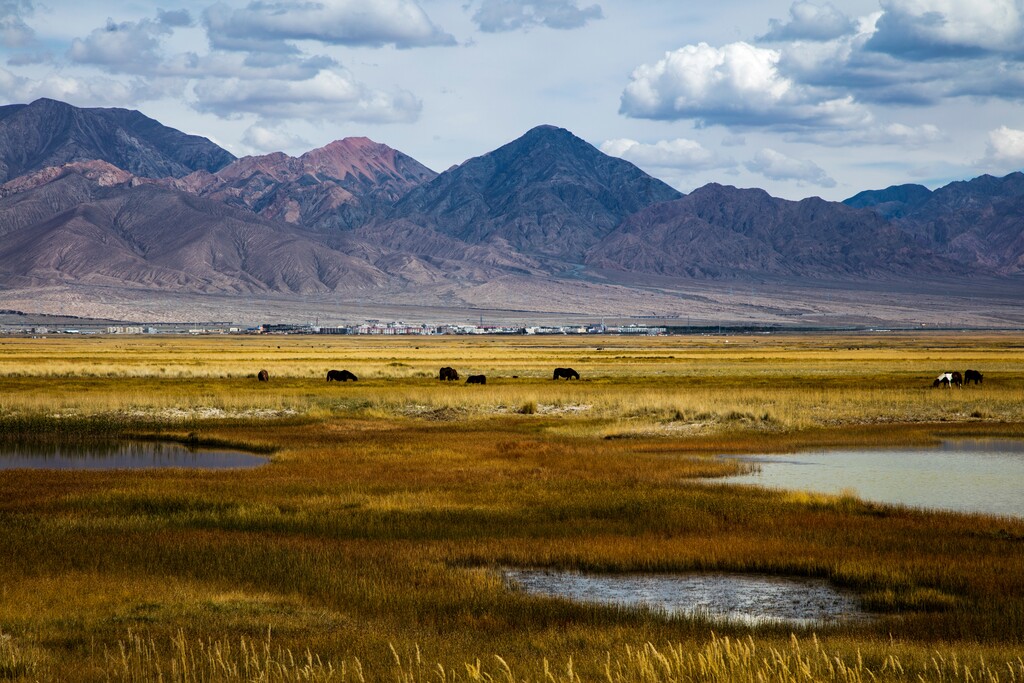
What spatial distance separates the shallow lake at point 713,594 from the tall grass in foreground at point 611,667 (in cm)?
240

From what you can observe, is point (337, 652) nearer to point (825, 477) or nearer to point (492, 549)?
point (492, 549)

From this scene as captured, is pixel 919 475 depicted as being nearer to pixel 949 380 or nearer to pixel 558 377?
pixel 949 380

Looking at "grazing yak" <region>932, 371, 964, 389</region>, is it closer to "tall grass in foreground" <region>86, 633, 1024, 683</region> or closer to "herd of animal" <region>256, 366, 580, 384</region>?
"herd of animal" <region>256, 366, 580, 384</region>

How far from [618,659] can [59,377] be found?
56226 millimetres

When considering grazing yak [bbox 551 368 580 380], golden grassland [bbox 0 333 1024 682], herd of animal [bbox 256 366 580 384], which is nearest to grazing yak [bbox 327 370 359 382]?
herd of animal [bbox 256 366 580 384]

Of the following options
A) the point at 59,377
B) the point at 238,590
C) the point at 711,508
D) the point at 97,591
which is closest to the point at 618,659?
the point at 238,590

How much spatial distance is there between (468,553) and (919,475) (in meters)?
14.0

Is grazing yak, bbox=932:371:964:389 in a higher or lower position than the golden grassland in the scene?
higher

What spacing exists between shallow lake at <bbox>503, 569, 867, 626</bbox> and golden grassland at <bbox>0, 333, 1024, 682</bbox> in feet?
1.44

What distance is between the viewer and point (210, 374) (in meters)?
64.3

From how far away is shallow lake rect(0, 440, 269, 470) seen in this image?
30.8m

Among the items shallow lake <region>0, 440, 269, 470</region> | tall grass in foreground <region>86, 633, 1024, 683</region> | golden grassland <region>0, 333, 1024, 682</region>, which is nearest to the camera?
tall grass in foreground <region>86, 633, 1024, 683</region>

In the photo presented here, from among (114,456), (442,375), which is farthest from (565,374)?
(114,456)

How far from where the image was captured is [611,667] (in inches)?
440
